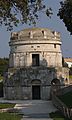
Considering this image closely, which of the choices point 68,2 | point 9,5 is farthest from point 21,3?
point 68,2

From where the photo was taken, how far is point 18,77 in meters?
62.1

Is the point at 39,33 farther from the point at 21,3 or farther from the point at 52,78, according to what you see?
the point at 21,3

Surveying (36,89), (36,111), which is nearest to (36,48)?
(36,89)

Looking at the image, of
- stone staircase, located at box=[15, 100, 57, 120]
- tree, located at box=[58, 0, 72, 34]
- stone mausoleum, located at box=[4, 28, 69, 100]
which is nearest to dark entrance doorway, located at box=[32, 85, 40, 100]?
stone mausoleum, located at box=[4, 28, 69, 100]

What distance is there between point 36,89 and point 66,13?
86.9 feet

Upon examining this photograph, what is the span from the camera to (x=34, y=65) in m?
62.8

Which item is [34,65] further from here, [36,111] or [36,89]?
[36,111]

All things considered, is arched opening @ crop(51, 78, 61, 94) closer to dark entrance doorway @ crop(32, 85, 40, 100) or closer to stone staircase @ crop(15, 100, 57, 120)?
dark entrance doorway @ crop(32, 85, 40, 100)

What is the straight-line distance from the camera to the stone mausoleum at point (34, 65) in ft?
201

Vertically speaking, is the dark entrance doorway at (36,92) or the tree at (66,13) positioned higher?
the tree at (66,13)

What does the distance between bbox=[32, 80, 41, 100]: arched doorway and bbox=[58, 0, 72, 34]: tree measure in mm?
24944

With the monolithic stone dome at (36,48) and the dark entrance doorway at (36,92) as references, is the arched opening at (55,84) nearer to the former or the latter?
the dark entrance doorway at (36,92)

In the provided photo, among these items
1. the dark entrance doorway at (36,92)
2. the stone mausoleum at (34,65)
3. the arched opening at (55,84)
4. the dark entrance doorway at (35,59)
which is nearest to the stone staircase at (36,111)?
the stone mausoleum at (34,65)

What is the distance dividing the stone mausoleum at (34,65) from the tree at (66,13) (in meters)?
24.3
